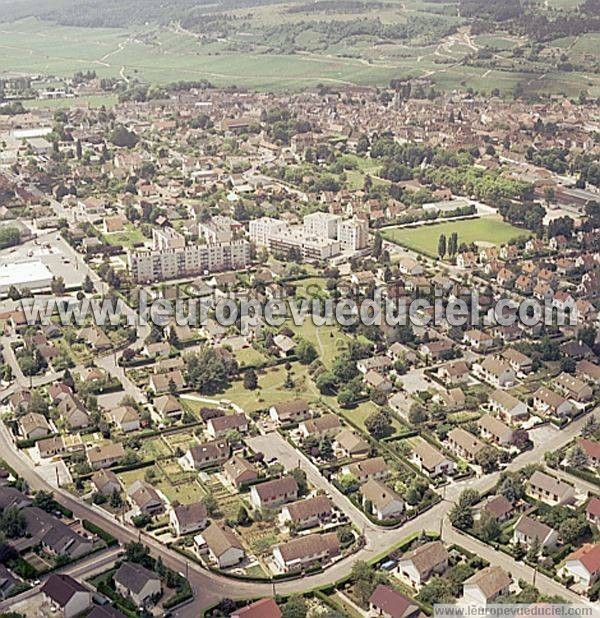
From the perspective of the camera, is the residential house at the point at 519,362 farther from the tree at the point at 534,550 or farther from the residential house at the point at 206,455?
the residential house at the point at 206,455

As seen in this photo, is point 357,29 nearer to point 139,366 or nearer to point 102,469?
point 139,366

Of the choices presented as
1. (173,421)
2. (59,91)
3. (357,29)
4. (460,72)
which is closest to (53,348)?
(173,421)

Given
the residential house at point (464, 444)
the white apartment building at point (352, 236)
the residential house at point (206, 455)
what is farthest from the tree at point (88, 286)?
the residential house at point (464, 444)

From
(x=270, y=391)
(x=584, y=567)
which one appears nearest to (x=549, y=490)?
(x=584, y=567)

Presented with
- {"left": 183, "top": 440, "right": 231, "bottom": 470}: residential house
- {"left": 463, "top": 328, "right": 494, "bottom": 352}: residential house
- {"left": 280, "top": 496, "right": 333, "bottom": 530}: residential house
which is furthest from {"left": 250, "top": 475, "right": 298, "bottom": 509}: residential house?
{"left": 463, "top": 328, "right": 494, "bottom": 352}: residential house

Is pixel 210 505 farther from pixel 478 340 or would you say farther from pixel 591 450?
pixel 478 340

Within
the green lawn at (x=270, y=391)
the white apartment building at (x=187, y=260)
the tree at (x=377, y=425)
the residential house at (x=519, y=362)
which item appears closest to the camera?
the tree at (x=377, y=425)
